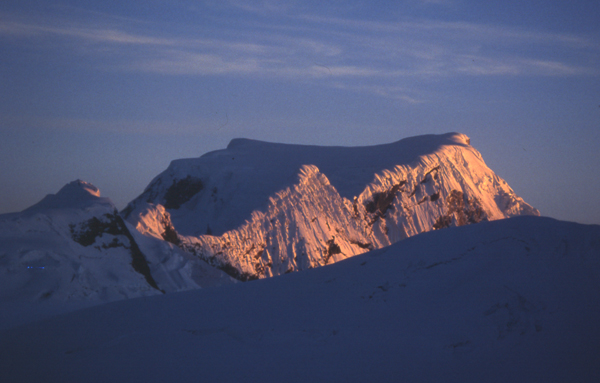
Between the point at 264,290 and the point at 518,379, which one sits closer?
the point at 518,379

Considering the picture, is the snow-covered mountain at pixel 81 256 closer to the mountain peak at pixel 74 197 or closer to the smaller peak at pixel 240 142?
the mountain peak at pixel 74 197

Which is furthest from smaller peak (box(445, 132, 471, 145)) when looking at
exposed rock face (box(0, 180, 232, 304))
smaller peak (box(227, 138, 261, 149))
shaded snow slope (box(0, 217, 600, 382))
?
shaded snow slope (box(0, 217, 600, 382))

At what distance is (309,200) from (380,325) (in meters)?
13.5

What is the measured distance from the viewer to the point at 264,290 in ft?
19.7

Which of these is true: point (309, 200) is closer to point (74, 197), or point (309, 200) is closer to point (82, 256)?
point (74, 197)

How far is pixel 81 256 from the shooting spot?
1001cm

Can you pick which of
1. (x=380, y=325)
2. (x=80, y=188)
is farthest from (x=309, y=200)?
(x=380, y=325)

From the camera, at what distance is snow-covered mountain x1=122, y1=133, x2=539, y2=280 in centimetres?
1602

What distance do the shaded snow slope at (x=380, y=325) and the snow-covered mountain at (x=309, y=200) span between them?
865cm

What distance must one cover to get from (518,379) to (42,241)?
8574 mm

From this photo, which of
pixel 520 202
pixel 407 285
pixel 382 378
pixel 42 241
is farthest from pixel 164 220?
pixel 520 202

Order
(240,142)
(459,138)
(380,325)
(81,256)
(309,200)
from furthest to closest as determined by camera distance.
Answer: (459,138)
(240,142)
(309,200)
(81,256)
(380,325)

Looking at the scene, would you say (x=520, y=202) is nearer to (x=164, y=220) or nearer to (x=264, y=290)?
(x=164, y=220)

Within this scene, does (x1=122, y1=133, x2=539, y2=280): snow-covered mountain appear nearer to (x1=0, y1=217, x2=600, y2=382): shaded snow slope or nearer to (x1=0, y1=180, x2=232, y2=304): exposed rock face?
(x1=0, y1=180, x2=232, y2=304): exposed rock face
